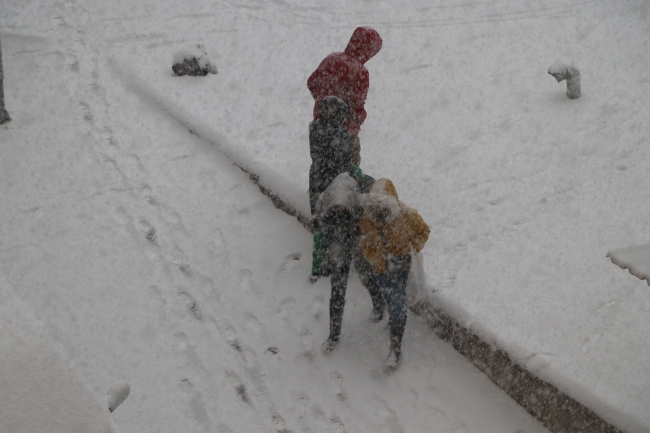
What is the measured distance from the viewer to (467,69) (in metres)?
8.88

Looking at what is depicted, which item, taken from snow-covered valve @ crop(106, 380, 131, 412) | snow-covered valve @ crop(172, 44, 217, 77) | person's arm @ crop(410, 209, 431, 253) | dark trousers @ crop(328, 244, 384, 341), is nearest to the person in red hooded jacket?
dark trousers @ crop(328, 244, 384, 341)

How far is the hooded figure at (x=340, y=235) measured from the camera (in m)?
4.41

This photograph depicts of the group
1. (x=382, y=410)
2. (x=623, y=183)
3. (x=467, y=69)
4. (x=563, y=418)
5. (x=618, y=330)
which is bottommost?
(x=382, y=410)

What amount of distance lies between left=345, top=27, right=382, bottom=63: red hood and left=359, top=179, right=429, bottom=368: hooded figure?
165 cm

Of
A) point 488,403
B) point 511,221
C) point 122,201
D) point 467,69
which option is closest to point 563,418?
point 488,403

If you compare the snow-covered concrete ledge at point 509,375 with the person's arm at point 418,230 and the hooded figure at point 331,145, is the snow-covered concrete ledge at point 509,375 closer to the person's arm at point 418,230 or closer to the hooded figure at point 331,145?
the person's arm at point 418,230

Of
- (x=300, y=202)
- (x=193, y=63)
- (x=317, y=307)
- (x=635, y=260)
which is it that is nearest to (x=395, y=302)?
(x=317, y=307)

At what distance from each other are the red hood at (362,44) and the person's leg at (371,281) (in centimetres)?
188

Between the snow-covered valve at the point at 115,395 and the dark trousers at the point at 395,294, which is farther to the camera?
→ the dark trousers at the point at 395,294

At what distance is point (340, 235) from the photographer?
14.9ft

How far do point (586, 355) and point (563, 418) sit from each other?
0.56 meters

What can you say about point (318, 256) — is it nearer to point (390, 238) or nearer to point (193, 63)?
point (390, 238)

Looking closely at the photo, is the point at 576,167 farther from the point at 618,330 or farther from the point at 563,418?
the point at 563,418

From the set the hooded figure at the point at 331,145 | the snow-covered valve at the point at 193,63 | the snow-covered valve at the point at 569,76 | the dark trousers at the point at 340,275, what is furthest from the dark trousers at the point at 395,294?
the snow-covered valve at the point at 193,63
